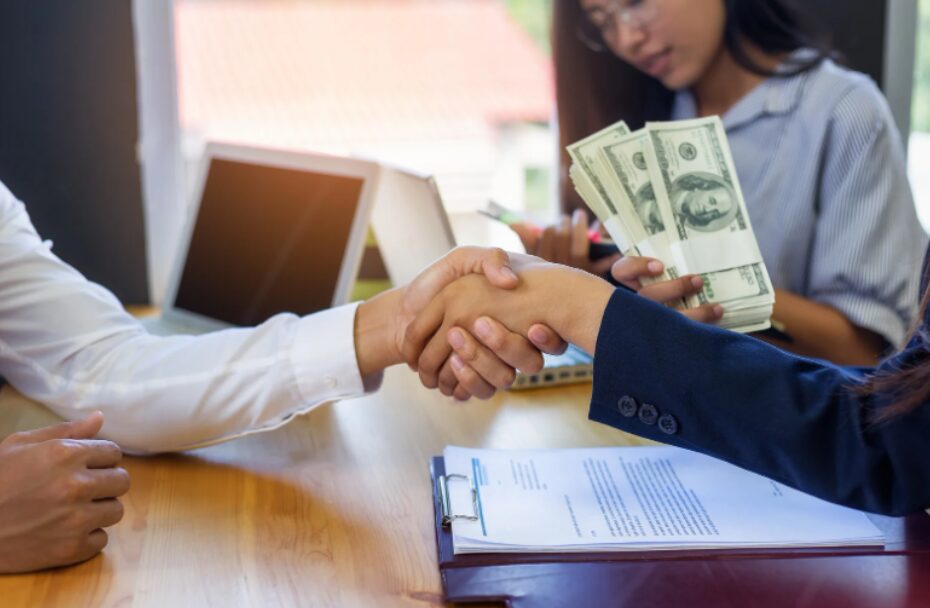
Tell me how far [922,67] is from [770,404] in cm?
184

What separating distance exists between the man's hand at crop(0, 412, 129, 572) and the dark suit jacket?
488mm

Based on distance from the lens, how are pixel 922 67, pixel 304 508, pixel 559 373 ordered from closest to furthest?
pixel 304 508 → pixel 559 373 → pixel 922 67

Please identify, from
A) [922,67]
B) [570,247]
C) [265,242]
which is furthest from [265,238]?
[922,67]

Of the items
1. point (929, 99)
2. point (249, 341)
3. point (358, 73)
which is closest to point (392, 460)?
point (249, 341)

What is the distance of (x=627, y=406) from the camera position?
104cm

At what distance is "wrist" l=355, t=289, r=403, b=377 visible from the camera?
4.27ft

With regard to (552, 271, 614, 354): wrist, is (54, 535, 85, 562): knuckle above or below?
below

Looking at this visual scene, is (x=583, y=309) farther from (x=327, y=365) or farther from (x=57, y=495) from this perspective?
(x=57, y=495)

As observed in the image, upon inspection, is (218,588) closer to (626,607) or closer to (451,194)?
(626,607)

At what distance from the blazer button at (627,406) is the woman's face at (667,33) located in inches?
38.3

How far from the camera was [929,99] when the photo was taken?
2.83m

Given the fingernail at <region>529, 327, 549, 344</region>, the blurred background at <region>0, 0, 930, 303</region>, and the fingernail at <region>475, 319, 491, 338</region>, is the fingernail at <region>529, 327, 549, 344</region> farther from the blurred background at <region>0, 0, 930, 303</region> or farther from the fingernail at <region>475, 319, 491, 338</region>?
the blurred background at <region>0, 0, 930, 303</region>

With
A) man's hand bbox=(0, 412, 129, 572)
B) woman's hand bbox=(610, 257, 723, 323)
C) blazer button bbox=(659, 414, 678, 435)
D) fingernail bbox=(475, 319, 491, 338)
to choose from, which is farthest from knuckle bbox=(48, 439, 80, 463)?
woman's hand bbox=(610, 257, 723, 323)

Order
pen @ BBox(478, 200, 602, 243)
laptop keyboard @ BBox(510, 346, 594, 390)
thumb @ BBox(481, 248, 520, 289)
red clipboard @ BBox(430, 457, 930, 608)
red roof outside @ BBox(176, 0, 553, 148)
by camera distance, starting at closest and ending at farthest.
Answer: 1. red clipboard @ BBox(430, 457, 930, 608)
2. thumb @ BBox(481, 248, 520, 289)
3. laptop keyboard @ BBox(510, 346, 594, 390)
4. pen @ BBox(478, 200, 602, 243)
5. red roof outside @ BBox(176, 0, 553, 148)
